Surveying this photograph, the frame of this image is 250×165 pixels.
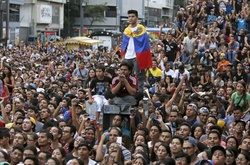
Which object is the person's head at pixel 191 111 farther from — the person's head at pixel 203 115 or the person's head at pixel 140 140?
the person's head at pixel 140 140

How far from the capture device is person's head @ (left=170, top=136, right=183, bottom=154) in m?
9.77

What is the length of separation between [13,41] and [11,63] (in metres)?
32.1

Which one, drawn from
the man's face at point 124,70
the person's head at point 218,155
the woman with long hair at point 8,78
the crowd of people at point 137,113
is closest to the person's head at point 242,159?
the crowd of people at point 137,113

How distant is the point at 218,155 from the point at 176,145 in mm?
668

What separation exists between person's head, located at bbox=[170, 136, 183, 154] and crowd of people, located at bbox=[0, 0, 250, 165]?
15 mm

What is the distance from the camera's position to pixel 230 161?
9.72 meters

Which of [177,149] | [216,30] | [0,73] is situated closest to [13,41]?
[216,30]

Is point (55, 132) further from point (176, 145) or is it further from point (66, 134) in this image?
point (176, 145)

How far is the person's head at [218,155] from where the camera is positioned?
9430 mm

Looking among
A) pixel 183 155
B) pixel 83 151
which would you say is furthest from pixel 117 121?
pixel 183 155

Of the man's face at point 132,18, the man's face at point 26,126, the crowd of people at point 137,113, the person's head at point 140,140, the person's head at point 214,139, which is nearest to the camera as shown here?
the crowd of people at point 137,113

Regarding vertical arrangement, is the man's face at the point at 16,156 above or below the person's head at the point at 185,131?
below

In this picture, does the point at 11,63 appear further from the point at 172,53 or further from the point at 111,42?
the point at 111,42

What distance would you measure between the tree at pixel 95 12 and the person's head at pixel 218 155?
68.4 m
